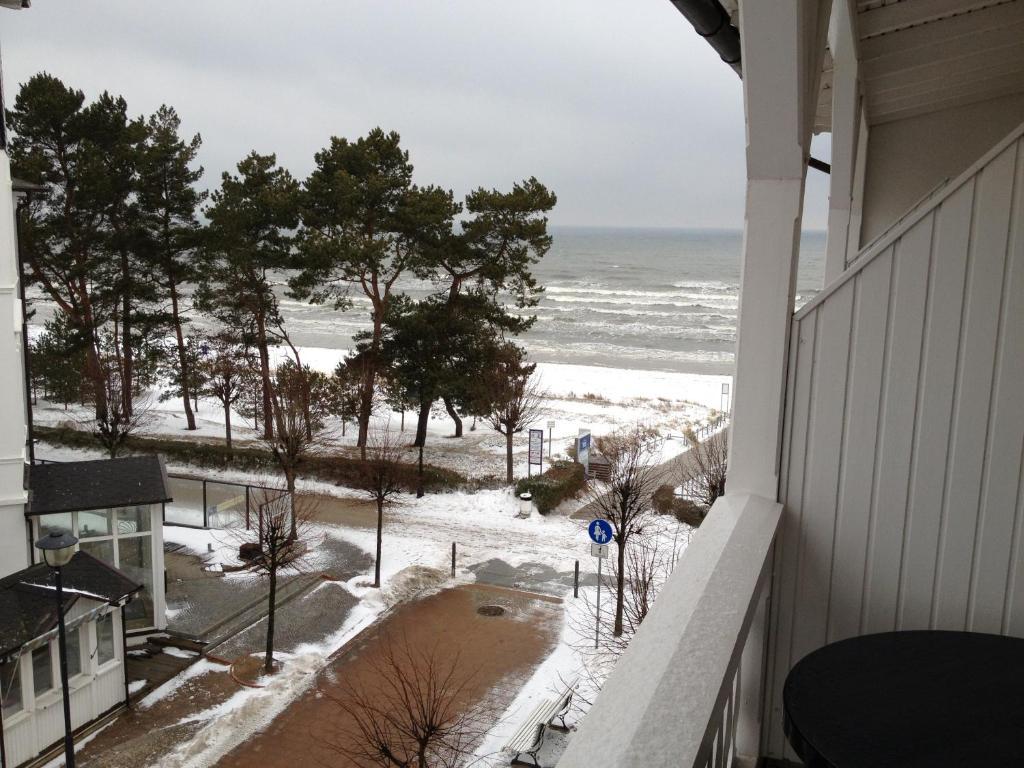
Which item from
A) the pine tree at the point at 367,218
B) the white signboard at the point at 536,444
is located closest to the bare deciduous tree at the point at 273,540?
the pine tree at the point at 367,218

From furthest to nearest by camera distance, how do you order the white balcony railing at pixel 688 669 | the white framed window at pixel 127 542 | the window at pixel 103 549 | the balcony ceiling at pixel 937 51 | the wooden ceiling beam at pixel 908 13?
the window at pixel 103 549
the white framed window at pixel 127 542
the balcony ceiling at pixel 937 51
the wooden ceiling beam at pixel 908 13
the white balcony railing at pixel 688 669

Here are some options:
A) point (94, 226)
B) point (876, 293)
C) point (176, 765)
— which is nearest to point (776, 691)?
point (876, 293)

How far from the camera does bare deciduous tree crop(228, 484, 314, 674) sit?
370 inches

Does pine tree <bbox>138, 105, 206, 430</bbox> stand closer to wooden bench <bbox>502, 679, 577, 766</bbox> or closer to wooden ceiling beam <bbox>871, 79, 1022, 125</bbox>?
wooden bench <bbox>502, 679, 577, 766</bbox>

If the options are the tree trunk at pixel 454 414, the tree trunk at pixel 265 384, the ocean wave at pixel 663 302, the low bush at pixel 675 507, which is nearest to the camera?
the low bush at pixel 675 507

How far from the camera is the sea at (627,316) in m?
36.6

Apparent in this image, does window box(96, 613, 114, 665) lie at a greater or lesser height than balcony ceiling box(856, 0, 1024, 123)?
lesser

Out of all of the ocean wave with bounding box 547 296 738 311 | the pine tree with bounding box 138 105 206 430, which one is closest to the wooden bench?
the pine tree with bounding box 138 105 206 430

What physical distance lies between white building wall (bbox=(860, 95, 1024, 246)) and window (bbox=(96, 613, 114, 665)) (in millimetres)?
7833

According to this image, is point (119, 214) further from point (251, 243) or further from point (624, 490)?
point (624, 490)

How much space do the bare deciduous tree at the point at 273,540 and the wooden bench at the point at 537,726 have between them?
302cm

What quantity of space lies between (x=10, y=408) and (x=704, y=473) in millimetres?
9812

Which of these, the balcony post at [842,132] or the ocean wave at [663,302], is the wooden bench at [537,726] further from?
the ocean wave at [663,302]

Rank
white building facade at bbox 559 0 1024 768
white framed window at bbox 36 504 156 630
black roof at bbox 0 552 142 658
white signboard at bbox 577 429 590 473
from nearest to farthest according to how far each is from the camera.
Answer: white building facade at bbox 559 0 1024 768
black roof at bbox 0 552 142 658
white framed window at bbox 36 504 156 630
white signboard at bbox 577 429 590 473
